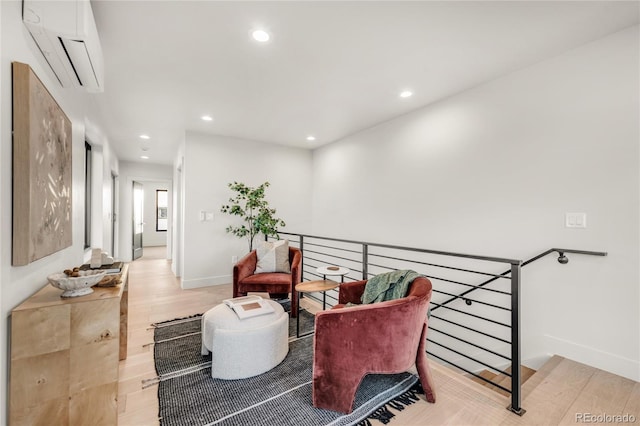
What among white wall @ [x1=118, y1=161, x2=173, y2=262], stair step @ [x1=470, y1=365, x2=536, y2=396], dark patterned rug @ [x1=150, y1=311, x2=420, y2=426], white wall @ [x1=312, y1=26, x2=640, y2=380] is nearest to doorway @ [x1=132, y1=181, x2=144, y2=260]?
white wall @ [x1=118, y1=161, x2=173, y2=262]

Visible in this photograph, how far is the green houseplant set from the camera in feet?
14.0

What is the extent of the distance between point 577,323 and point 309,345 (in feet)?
6.98

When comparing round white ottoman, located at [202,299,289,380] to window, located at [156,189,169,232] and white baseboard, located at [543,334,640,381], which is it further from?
window, located at [156,189,169,232]

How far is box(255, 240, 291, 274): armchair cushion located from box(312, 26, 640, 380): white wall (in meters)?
1.61

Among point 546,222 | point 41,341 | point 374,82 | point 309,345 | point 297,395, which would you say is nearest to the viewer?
point 41,341

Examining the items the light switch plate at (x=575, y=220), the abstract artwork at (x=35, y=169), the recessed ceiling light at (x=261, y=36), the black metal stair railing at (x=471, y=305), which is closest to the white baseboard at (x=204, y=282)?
the black metal stair railing at (x=471, y=305)

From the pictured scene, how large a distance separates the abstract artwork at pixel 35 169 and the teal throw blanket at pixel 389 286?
6.43ft

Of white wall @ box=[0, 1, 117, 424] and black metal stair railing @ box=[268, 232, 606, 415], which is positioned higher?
white wall @ box=[0, 1, 117, 424]

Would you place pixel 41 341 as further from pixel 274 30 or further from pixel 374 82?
pixel 374 82

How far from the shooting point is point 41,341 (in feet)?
4.06

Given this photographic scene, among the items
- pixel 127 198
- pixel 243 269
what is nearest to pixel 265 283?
pixel 243 269

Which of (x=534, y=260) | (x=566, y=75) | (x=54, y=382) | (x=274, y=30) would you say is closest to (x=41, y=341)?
(x=54, y=382)

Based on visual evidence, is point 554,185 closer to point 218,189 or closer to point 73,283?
point 73,283

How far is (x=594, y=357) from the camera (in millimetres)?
2061
